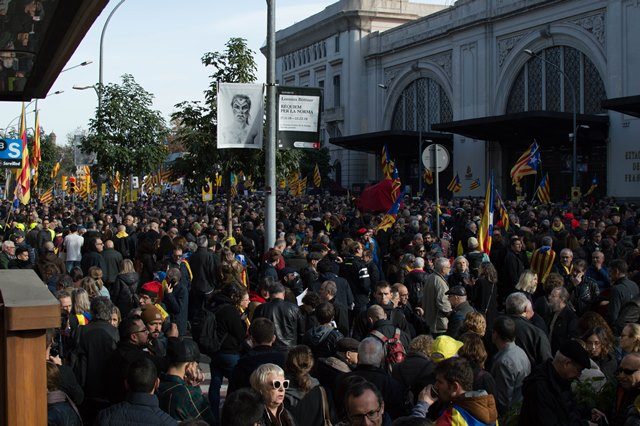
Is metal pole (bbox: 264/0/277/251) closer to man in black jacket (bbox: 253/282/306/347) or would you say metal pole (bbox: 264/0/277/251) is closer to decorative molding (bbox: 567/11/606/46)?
man in black jacket (bbox: 253/282/306/347)

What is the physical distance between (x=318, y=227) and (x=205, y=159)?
3408mm

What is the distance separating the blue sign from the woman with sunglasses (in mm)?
16358

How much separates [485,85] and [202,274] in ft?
131

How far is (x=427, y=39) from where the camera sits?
56344mm

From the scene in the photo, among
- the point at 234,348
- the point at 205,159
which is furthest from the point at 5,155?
the point at 234,348

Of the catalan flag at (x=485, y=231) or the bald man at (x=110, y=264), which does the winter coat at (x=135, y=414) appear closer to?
the bald man at (x=110, y=264)

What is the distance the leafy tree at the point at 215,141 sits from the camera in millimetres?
19328

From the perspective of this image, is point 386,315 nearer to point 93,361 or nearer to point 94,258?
point 93,361

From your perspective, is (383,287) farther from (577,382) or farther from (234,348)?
(577,382)

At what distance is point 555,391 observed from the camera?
538 centimetres

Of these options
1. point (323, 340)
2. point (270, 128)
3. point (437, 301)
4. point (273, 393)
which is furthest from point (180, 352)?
point (270, 128)

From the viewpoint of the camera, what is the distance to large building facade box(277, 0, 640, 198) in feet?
134

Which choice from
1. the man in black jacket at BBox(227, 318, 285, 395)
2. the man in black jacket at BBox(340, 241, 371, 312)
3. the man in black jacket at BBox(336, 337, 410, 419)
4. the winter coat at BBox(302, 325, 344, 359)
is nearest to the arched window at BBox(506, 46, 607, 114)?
the man in black jacket at BBox(340, 241, 371, 312)

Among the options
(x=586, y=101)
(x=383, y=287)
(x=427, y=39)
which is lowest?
(x=383, y=287)
